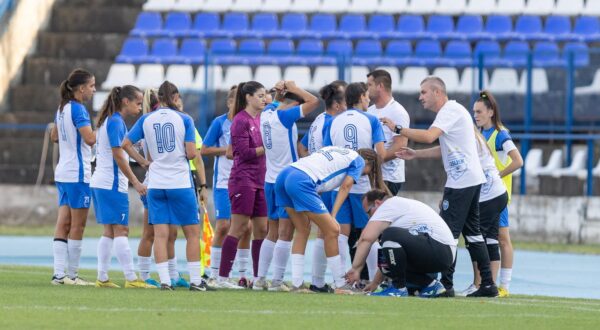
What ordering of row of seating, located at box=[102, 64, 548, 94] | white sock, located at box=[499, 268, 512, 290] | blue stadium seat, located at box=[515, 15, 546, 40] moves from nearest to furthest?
white sock, located at box=[499, 268, 512, 290]
row of seating, located at box=[102, 64, 548, 94]
blue stadium seat, located at box=[515, 15, 546, 40]

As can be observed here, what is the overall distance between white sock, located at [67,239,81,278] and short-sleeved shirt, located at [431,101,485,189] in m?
3.85

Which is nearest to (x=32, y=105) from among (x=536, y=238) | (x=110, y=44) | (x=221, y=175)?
(x=110, y=44)

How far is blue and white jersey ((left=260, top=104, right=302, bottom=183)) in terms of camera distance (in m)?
13.2

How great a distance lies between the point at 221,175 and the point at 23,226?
10711 millimetres

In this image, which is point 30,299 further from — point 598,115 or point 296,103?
point 598,115

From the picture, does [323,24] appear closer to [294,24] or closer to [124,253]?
[294,24]

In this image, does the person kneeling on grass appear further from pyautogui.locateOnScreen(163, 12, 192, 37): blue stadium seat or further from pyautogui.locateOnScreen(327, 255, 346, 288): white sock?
pyautogui.locateOnScreen(163, 12, 192, 37): blue stadium seat

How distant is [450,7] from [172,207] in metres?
18.4

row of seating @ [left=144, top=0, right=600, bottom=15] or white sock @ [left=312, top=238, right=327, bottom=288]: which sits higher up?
row of seating @ [left=144, top=0, right=600, bottom=15]

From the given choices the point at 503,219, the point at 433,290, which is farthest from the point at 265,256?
the point at 503,219

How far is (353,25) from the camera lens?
29.2 m

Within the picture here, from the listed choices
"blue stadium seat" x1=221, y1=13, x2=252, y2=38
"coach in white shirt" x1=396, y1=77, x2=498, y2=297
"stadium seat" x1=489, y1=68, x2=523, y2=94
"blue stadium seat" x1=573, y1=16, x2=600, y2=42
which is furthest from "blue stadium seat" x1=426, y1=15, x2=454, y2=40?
"coach in white shirt" x1=396, y1=77, x2=498, y2=297

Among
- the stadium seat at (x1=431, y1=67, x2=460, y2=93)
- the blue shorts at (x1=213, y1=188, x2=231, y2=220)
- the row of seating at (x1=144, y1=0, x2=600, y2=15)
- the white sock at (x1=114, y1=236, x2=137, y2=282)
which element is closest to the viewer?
the white sock at (x1=114, y1=236, x2=137, y2=282)

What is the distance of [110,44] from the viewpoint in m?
29.5
